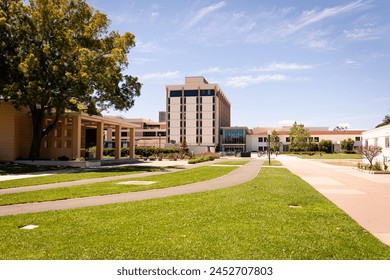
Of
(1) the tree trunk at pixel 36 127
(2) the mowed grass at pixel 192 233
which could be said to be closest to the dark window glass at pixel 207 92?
(1) the tree trunk at pixel 36 127

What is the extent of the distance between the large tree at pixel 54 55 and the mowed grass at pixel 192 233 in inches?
722

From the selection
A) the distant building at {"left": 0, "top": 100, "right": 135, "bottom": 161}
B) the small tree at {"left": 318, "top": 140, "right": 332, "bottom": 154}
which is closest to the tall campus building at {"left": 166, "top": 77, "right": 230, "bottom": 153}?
the small tree at {"left": 318, "top": 140, "right": 332, "bottom": 154}

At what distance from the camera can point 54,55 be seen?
1037 inches

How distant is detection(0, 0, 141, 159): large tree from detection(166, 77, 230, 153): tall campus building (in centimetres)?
7056

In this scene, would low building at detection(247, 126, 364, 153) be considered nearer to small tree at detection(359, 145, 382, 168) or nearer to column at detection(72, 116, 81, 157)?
small tree at detection(359, 145, 382, 168)

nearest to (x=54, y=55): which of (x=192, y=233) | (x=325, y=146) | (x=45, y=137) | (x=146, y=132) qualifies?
(x=45, y=137)

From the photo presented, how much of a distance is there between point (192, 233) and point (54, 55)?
2433 cm

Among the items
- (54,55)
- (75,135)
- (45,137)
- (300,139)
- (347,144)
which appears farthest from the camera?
(347,144)

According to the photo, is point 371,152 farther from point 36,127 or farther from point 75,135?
point 36,127

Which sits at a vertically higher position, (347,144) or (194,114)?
(194,114)

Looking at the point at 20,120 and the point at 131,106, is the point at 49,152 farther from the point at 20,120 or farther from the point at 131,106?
the point at 131,106

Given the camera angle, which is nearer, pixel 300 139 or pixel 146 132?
pixel 300 139

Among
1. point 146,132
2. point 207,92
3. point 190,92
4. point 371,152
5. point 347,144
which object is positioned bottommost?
point 371,152
